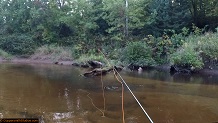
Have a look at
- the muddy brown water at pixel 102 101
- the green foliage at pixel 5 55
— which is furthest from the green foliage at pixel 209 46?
the green foliage at pixel 5 55

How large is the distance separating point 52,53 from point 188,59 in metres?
12.0

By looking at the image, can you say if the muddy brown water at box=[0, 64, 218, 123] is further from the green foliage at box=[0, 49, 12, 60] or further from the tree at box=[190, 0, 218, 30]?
the green foliage at box=[0, 49, 12, 60]

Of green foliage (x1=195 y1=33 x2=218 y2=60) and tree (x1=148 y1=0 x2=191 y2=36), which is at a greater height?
tree (x1=148 y1=0 x2=191 y2=36)

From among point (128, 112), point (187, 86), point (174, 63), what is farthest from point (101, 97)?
point (174, 63)

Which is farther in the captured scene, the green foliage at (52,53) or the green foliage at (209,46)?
the green foliage at (52,53)

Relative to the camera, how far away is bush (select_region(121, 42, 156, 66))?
59.2 feet

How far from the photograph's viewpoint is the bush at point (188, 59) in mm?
15312

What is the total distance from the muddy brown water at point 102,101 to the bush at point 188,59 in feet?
12.2

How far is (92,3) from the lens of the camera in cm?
2517

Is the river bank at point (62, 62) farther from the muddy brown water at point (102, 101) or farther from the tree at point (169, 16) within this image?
the muddy brown water at point (102, 101)

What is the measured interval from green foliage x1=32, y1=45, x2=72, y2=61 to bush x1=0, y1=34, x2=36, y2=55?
99 centimetres

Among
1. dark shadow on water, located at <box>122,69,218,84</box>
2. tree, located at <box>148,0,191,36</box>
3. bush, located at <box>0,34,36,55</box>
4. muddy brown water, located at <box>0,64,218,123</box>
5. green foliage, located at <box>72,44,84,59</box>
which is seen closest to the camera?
muddy brown water, located at <box>0,64,218,123</box>

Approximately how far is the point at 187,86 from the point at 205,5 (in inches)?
480

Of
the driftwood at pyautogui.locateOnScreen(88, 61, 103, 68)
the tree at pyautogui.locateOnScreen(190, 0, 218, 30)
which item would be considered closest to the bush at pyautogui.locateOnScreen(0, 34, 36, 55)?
the driftwood at pyautogui.locateOnScreen(88, 61, 103, 68)
